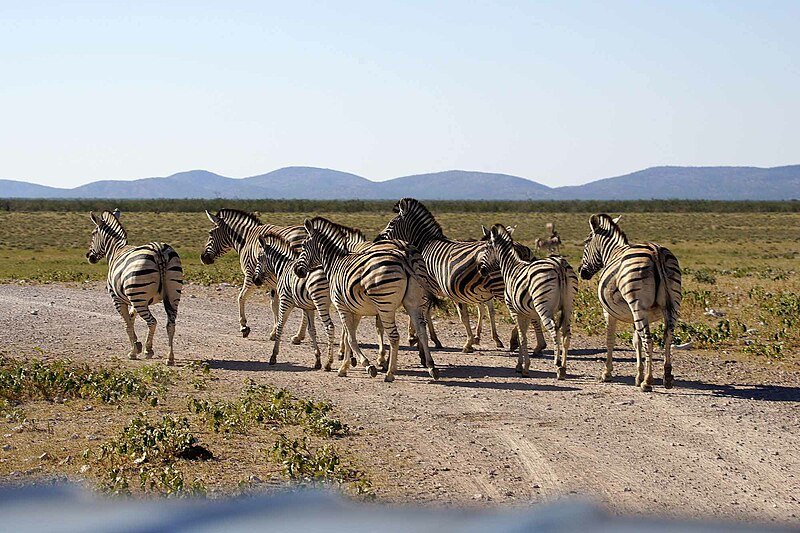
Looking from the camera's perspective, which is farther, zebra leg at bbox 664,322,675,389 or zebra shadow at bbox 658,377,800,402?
zebra leg at bbox 664,322,675,389

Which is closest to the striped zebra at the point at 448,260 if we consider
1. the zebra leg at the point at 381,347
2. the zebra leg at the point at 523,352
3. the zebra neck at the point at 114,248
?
the zebra leg at the point at 523,352

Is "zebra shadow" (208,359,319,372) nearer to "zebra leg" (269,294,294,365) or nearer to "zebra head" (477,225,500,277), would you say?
"zebra leg" (269,294,294,365)

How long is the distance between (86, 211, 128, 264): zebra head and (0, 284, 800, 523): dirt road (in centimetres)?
147

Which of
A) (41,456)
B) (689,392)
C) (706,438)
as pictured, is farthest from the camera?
(689,392)

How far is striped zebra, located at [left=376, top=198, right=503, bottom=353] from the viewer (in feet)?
51.2

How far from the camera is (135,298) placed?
15.5 m

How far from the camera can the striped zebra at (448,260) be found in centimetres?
1560

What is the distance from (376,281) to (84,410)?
Answer: 13.3 ft

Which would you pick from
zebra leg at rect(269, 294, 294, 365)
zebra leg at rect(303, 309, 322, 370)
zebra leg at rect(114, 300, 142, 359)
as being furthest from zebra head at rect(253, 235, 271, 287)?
zebra leg at rect(114, 300, 142, 359)

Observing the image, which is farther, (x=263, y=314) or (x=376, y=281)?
(x=263, y=314)

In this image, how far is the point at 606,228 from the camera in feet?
48.6

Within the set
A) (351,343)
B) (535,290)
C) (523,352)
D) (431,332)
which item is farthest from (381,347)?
(431,332)

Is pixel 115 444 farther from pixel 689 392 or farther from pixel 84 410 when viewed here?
pixel 689 392

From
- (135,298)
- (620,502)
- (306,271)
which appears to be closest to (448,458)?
(620,502)
